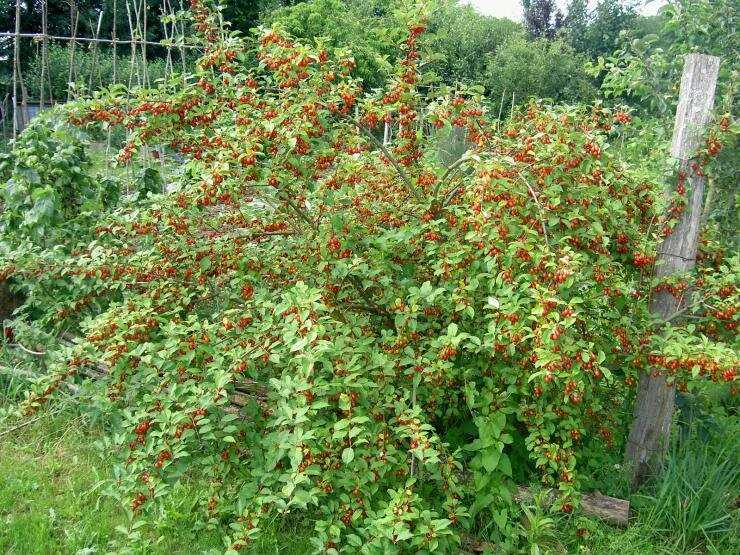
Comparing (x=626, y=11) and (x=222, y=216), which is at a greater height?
(x=626, y=11)

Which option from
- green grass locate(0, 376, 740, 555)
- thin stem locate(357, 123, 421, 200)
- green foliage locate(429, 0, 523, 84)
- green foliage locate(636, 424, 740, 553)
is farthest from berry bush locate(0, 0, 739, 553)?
green foliage locate(429, 0, 523, 84)

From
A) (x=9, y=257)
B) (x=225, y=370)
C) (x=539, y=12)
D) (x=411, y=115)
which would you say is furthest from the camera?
(x=539, y=12)

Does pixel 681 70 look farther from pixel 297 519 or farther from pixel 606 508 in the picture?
pixel 297 519

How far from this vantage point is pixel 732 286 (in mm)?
2844

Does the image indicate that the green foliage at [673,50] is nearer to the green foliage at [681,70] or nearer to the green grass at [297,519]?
the green foliage at [681,70]

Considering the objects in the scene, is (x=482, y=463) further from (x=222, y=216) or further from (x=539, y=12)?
(x=539, y=12)

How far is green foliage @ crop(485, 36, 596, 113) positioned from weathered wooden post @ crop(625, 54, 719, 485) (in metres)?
17.3

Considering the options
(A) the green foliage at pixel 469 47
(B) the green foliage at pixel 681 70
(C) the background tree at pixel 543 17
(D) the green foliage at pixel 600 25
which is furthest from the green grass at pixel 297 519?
(C) the background tree at pixel 543 17

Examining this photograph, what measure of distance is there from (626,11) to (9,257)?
25699 millimetres

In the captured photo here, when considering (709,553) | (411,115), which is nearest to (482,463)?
(709,553)

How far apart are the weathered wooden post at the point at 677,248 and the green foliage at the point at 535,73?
17.3m

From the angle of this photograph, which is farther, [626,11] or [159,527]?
[626,11]

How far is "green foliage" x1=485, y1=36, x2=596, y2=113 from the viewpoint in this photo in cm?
1972

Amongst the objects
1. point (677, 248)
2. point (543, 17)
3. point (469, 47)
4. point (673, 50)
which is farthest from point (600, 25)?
point (677, 248)
